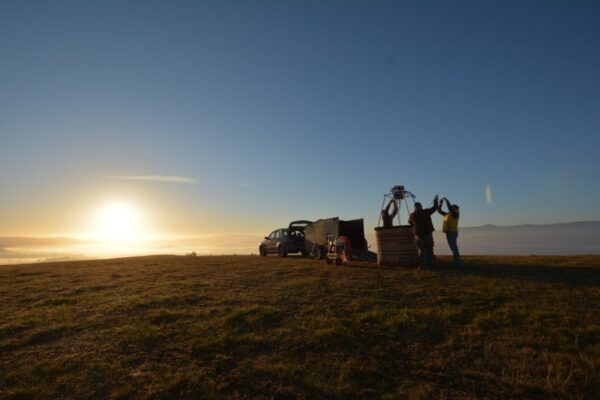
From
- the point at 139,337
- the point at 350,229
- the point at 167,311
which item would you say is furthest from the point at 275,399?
the point at 350,229

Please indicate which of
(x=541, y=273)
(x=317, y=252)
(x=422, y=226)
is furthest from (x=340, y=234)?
(x=541, y=273)

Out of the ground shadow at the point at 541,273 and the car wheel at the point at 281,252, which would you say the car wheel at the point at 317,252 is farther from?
the ground shadow at the point at 541,273

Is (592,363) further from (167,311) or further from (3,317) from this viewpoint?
(3,317)

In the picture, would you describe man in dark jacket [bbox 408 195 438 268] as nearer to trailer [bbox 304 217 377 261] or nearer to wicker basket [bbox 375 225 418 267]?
wicker basket [bbox 375 225 418 267]

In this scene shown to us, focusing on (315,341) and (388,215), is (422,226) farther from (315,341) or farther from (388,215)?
(315,341)

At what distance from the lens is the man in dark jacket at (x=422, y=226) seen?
43.8 ft

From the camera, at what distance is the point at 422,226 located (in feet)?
44.1

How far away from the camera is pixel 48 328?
23.1ft

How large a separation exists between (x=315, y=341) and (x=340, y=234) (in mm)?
12326

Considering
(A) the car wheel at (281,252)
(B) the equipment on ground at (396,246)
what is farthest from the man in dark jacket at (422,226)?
(A) the car wheel at (281,252)

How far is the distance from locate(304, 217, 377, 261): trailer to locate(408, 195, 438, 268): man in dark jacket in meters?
3.36

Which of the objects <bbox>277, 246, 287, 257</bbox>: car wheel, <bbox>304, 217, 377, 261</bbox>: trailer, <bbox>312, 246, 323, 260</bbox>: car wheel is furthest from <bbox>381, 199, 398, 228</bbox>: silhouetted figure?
<bbox>277, 246, 287, 257</bbox>: car wheel

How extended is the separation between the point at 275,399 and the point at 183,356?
6.67ft

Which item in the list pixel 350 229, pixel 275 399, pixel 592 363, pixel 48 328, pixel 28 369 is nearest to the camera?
pixel 275 399
